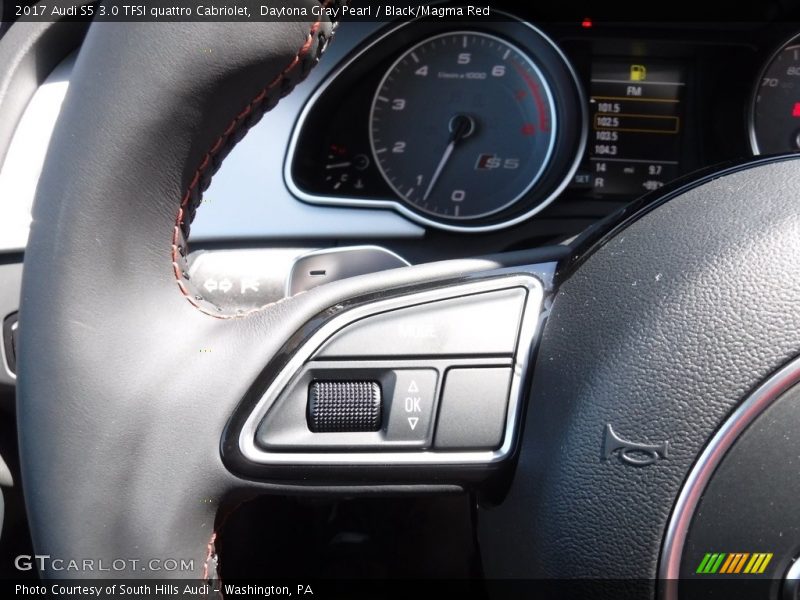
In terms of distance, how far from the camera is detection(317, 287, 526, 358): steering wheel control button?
2.87 feet

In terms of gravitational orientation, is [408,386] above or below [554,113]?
below

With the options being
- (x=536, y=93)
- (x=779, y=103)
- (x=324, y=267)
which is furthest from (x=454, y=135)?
(x=779, y=103)

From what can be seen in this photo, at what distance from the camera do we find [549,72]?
2.24 m

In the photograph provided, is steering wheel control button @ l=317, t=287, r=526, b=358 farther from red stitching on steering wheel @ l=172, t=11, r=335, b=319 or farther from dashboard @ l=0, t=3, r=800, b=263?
dashboard @ l=0, t=3, r=800, b=263

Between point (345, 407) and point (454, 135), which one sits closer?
point (345, 407)

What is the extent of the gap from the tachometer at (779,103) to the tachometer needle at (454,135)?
702 mm

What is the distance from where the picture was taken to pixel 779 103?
233 centimetres

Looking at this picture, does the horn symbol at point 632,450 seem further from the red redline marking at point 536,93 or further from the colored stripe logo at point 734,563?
the red redline marking at point 536,93

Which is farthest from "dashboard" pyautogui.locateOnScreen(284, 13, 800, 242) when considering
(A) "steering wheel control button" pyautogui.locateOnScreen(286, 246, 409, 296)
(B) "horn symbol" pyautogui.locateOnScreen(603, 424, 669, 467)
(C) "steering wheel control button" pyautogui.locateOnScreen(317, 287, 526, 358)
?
(B) "horn symbol" pyautogui.locateOnScreen(603, 424, 669, 467)

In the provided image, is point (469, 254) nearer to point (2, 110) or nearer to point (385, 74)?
point (385, 74)

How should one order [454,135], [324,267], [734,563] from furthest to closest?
[454,135] < [324,267] < [734,563]
